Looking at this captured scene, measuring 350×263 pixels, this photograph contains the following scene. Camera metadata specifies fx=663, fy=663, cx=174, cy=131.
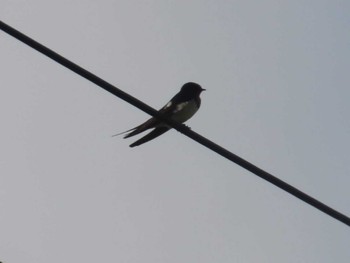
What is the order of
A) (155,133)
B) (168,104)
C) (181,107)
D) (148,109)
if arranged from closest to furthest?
(148,109), (155,133), (181,107), (168,104)

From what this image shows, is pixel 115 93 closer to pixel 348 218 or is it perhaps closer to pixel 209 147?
pixel 209 147

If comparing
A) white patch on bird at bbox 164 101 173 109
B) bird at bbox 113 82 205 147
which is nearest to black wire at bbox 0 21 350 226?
bird at bbox 113 82 205 147

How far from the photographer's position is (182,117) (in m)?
7.49

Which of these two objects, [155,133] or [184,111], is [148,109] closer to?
[155,133]

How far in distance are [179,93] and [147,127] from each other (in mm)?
1878

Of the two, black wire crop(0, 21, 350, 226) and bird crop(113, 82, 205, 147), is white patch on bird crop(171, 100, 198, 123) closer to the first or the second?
bird crop(113, 82, 205, 147)

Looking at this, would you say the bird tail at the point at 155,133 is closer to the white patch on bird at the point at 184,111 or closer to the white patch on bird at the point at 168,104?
the white patch on bird at the point at 184,111

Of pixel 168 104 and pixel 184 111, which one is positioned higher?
pixel 168 104

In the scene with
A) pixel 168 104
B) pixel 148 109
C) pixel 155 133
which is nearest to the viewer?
pixel 148 109

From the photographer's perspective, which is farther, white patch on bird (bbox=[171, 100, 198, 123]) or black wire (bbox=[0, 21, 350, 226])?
white patch on bird (bbox=[171, 100, 198, 123])

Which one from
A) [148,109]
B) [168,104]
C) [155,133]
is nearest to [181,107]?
[168,104]

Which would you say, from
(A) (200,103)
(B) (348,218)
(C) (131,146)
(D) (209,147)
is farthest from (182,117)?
(B) (348,218)

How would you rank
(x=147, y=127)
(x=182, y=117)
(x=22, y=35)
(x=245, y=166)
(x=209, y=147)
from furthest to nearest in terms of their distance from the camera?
(x=182, y=117) → (x=147, y=127) → (x=209, y=147) → (x=245, y=166) → (x=22, y=35)

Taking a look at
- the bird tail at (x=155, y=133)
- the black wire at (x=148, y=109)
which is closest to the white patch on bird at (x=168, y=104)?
the bird tail at (x=155, y=133)
